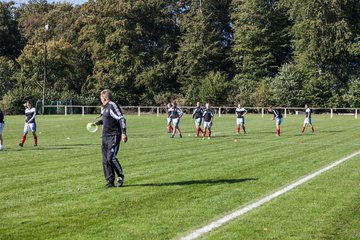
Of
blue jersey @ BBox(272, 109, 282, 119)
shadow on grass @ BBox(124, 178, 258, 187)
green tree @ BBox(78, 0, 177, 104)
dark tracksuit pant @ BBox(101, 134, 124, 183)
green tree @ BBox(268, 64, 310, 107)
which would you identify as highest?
green tree @ BBox(78, 0, 177, 104)

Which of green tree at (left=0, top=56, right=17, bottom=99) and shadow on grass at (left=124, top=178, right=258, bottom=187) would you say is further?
green tree at (left=0, top=56, right=17, bottom=99)

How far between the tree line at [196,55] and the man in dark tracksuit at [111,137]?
56.4 m

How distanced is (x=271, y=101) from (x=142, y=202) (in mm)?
58330

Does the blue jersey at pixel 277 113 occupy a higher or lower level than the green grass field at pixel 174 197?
higher

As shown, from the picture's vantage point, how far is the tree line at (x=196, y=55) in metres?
65.4

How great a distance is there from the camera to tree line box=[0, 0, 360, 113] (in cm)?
6544

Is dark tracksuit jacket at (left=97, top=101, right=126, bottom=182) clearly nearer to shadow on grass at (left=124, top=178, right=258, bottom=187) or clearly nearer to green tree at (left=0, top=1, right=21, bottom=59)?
shadow on grass at (left=124, top=178, right=258, bottom=187)

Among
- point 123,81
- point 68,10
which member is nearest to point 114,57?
point 123,81

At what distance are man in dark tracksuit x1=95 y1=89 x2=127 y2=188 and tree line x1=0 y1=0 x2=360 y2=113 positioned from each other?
56364 mm

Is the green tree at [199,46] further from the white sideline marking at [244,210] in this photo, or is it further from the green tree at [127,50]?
the white sideline marking at [244,210]

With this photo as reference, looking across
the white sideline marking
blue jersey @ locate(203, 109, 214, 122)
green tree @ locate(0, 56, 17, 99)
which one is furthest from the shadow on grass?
green tree @ locate(0, 56, 17, 99)

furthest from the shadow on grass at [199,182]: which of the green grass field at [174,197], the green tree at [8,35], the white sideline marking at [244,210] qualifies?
the green tree at [8,35]

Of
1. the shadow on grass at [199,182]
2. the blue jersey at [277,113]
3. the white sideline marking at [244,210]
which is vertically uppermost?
the blue jersey at [277,113]

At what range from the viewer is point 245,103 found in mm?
67312
